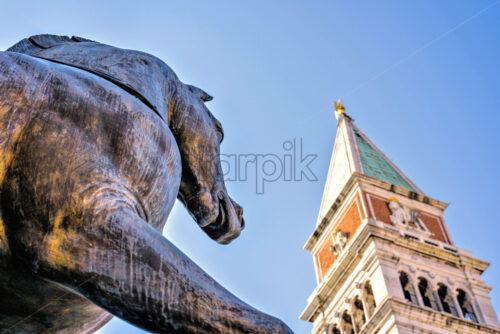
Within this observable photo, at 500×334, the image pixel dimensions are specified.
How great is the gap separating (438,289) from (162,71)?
24.5 m

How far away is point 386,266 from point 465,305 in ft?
12.2

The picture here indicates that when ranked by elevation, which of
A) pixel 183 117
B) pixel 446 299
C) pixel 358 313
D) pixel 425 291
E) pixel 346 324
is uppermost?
pixel 446 299

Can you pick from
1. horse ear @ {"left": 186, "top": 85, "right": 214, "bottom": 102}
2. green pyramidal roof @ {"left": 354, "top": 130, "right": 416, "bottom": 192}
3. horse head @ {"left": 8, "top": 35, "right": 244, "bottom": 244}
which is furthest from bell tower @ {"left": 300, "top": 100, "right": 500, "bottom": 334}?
horse head @ {"left": 8, "top": 35, "right": 244, "bottom": 244}

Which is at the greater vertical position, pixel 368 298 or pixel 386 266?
pixel 386 266

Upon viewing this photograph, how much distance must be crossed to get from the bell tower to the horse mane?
803 inches

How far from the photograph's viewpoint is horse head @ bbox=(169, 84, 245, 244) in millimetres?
1632

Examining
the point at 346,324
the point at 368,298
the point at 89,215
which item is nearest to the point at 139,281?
the point at 89,215

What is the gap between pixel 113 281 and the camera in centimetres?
108

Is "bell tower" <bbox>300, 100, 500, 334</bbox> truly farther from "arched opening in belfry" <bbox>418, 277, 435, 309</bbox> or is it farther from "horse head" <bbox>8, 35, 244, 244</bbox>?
"horse head" <bbox>8, 35, 244, 244</bbox>

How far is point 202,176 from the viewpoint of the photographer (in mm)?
1657

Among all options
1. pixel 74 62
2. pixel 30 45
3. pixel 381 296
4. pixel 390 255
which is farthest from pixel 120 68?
pixel 390 255

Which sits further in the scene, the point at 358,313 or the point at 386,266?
the point at 358,313

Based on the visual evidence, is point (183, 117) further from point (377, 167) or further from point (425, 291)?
point (377, 167)

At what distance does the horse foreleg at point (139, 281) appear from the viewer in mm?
1082
